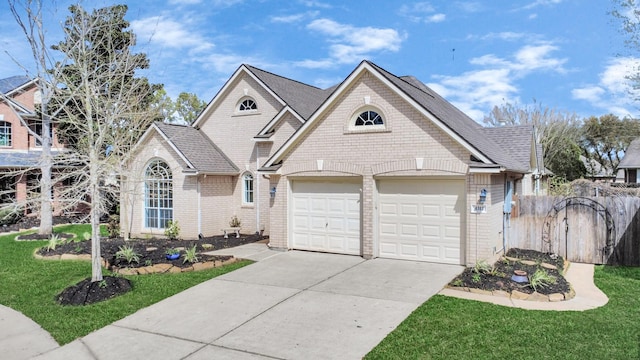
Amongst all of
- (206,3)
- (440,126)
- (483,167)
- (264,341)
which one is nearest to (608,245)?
(483,167)

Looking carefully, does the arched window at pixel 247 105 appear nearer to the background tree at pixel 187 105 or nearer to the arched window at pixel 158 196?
the arched window at pixel 158 196

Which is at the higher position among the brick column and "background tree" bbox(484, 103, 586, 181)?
"background tree" bbox(484, 103, 586, 181)

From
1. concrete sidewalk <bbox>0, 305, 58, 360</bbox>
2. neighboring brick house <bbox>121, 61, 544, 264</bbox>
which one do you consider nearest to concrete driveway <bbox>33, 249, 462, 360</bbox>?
concrete sidewalk <bbox>0, 305, 58, 360</bbox>

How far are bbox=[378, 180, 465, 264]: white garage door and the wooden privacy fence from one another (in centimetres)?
342

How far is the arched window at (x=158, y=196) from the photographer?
17844 millimetres

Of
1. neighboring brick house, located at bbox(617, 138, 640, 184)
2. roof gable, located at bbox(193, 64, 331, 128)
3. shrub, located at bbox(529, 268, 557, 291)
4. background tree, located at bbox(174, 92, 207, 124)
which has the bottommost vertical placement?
shrub, located at bbox(529, 268, 557, 291)

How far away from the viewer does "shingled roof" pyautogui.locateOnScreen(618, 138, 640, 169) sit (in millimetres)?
37844

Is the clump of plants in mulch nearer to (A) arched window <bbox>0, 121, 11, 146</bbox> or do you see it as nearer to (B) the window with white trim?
(B) the window with white trim

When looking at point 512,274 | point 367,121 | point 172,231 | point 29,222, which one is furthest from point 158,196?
point 512,274

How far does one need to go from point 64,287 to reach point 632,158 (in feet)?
148

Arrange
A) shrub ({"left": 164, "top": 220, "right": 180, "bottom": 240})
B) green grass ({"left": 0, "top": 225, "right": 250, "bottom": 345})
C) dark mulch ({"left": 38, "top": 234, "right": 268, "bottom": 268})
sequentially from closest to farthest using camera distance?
green grass ({"left": 0, "top": 225, "right": 250, "bottom": 345})
dark mulch ({"left": 38, "top": 234, "right": 268, "bottom": 268})
shrub ({"left": 164, "top": 220, "right": 180, "bottom": 240})

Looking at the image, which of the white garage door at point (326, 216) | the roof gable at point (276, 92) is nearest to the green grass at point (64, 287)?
the white garage door at point (326, 216)

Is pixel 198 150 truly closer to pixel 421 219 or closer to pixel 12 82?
pixel 421 219

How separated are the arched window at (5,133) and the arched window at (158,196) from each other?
14.5m
